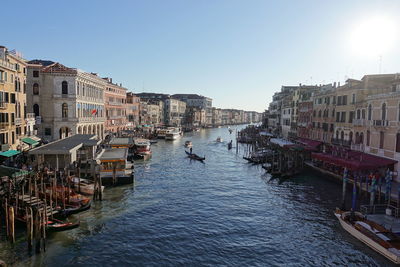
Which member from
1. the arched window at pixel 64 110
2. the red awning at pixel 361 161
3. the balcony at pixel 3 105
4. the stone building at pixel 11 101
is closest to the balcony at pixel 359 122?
the red awning at pixel 361 161

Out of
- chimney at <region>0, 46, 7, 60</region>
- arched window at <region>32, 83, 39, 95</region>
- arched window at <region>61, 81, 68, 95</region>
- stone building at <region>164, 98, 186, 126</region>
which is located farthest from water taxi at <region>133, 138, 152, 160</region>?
stone building at <region>164, 98, 186, 126</region>

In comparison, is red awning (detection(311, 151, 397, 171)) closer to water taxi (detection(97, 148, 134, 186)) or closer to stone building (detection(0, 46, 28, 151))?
water taxi (detection(97, 148, 134, 186))

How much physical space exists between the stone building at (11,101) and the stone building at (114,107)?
31.6m

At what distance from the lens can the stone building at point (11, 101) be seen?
1294 inches

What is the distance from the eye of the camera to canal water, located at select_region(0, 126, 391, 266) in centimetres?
1752

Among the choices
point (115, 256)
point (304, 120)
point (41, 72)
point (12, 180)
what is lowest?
point (115, 256)

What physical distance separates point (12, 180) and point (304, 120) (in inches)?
1944

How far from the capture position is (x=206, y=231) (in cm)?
2142

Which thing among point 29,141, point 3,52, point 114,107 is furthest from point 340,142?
point 114,107

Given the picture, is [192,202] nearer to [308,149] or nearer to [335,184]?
[335,184]

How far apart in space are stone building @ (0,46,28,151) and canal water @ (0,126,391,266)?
13916 millimetres

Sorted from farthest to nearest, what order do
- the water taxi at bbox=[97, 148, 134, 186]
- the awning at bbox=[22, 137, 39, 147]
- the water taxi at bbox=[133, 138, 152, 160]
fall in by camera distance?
1. the water taxi at bbox=[133, 138, 152, 160]
2. the awning at bbox=[22, 137, 39, 147]
3. the water taxi at bbox=[97, 148, 134, 186]

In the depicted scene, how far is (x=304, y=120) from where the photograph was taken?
2328 inches

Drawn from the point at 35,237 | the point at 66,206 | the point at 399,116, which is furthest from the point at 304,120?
the point at 35,237
